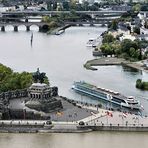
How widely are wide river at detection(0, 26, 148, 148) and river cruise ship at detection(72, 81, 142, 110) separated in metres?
0.48

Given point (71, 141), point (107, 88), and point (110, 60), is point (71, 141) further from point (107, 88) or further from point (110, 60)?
point (110, 60)

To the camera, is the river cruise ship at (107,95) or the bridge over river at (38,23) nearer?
the river cruise ship at (107,95)

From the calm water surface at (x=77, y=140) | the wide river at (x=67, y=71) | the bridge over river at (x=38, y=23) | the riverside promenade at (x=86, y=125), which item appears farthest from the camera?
the bridge over river at (x=38, y=23)

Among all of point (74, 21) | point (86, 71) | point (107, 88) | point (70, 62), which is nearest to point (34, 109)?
point (107, 88)

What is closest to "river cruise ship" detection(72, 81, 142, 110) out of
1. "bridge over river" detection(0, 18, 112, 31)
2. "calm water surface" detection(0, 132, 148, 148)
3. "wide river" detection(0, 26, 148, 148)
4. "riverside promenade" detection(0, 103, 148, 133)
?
"wide river" detection(0, 26, 148, 148)

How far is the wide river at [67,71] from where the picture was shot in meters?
26.2

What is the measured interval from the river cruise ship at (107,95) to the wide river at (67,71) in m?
0.48

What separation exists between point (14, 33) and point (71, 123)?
45230mm

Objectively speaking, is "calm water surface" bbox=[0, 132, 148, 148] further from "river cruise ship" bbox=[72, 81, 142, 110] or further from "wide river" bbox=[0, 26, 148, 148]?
"river cruise ship" bbox=[72, 81, 142, 110]

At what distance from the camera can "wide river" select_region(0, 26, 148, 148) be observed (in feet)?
85.9

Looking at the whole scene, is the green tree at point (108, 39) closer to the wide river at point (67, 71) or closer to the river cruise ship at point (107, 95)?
the wide river at point (67, 71)

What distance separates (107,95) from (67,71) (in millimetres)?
9608

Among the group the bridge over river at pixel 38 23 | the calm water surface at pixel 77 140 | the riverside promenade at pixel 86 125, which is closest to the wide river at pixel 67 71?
the calm water surface at pixel 77 140

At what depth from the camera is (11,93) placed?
31.1m
